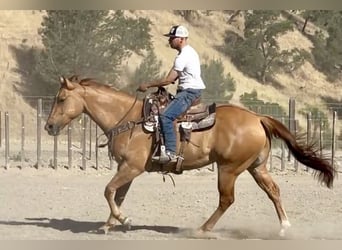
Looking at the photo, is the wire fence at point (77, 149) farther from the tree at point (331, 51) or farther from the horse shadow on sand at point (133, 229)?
the tree at point (331, 51)

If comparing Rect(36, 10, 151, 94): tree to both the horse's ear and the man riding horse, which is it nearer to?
the horse's ear

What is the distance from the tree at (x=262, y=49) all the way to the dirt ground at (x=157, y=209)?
18.7 m

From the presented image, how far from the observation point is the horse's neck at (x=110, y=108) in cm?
840

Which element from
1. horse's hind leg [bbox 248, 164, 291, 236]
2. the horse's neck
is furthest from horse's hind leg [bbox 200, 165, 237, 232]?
the horse's neck

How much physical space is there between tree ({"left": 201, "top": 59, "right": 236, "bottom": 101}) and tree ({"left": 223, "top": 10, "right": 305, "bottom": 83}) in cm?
354

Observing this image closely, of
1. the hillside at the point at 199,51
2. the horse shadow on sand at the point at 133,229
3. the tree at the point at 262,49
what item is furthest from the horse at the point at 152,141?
the tree at the point at 262,49

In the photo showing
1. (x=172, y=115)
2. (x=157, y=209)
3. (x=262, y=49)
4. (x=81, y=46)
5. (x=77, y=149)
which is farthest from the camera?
(x=262, y=49)

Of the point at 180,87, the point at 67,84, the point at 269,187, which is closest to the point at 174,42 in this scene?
the point at 180,87

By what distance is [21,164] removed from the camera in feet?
53.0

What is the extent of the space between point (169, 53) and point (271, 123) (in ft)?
75.4

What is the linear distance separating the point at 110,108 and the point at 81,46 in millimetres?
18271

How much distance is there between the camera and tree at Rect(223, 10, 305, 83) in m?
33.4

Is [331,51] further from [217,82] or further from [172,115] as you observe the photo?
[172,115]

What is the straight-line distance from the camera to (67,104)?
332 inches
